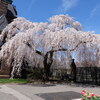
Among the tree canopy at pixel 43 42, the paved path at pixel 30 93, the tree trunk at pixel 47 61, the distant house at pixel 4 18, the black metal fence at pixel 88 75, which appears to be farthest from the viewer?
the distant house at pixel 4 18

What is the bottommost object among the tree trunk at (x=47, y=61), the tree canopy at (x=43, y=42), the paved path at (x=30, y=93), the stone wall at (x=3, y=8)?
the paved path at (x=30, y=93)

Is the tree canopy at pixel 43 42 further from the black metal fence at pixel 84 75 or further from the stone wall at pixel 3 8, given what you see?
the stone wall at pixel 3 8

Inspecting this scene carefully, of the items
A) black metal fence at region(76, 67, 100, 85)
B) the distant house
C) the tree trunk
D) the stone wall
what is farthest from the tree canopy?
the stone wall

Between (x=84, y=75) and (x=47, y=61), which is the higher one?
(x=47, y=61)

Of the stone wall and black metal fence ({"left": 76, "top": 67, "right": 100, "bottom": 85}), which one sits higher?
the stone wall

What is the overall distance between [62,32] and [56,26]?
9.11 ft

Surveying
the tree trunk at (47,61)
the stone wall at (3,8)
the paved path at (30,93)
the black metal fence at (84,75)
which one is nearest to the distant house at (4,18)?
the stone wall at (3,8)

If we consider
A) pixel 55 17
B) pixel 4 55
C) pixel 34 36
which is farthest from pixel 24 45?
pixel 55 17

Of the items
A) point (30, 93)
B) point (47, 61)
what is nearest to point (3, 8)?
point (47, 61)

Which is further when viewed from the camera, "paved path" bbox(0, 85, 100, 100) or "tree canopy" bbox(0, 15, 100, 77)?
"tree canopy" bbox(0, 15, 100, 77)

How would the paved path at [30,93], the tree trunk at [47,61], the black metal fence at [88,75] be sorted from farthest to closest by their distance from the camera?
the black metal fence at [88,75]
the tree trunk at [47,61]
the paved path at [30,93]

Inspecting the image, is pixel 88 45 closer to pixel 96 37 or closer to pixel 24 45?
pixel 96 37

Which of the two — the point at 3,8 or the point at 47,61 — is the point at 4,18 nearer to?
the point at 3,8

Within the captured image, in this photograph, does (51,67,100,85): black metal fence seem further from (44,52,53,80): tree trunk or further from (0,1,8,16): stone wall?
(0,1,8,16): stone wall
